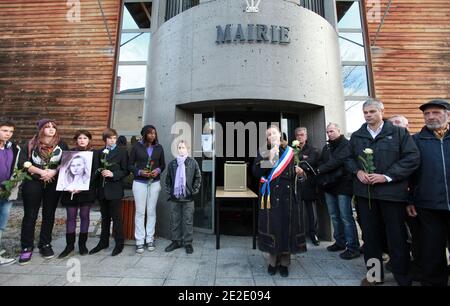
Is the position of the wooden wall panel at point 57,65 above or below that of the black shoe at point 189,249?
above

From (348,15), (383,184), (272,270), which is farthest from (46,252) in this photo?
(348,15)

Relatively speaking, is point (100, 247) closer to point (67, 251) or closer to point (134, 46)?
point (67, 251)

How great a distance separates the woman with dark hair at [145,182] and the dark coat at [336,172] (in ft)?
9.36

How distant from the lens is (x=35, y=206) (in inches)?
148

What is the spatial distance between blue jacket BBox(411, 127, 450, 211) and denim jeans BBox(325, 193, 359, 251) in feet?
4.22

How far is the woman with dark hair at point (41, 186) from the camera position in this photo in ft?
12.2

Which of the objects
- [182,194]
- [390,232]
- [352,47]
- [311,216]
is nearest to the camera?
[390,232]

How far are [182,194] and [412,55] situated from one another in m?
9.25

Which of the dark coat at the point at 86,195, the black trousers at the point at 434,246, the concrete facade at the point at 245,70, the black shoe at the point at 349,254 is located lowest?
the black shoe at the point at 349,254

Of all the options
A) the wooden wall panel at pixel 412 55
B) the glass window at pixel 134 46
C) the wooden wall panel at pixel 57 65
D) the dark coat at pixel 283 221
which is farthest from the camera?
the glass window at pixel 134 46

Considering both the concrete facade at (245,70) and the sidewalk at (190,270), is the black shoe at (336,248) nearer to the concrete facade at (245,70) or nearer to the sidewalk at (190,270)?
the sidewalk at (190,270)

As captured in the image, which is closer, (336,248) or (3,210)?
(3,210)

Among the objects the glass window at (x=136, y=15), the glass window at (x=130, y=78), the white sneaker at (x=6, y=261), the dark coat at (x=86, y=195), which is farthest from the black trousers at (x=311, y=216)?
the glass window at (x=136, y=15)

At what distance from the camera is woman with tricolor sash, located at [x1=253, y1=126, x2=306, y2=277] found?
10.7ft
